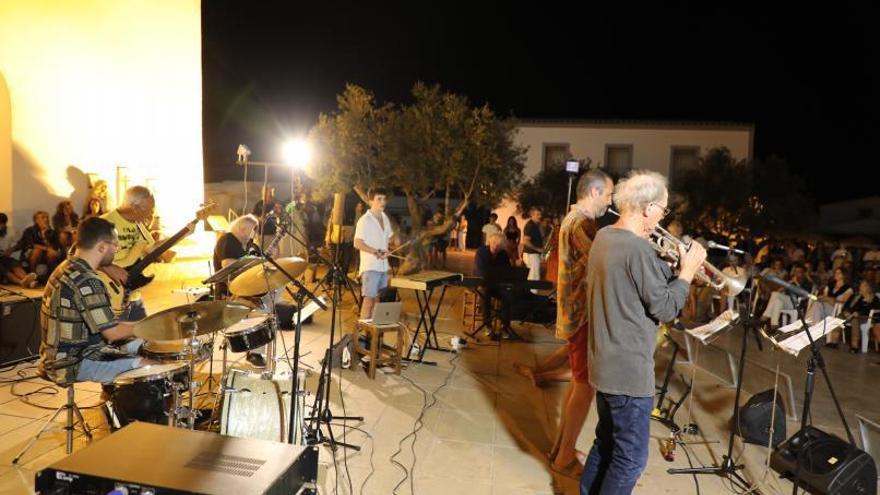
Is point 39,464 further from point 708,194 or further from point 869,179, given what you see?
point 869,179

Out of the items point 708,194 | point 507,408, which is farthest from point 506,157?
point 708,194

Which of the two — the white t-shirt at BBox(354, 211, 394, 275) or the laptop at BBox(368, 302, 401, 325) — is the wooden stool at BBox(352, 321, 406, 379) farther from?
the white t-shirt at BBox(354, 211, 394, 275)

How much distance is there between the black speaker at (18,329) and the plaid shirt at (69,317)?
249 cm

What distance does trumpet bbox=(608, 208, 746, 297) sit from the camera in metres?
3.12

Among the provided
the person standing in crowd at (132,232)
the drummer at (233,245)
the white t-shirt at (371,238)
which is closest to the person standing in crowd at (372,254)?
the white t-shirt at (371,238)

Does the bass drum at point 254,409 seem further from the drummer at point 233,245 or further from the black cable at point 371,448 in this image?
the drummer at point 233,245

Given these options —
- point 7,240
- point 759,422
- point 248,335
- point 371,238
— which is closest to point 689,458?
point 759,422

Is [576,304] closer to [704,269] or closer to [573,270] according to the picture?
[573,270]

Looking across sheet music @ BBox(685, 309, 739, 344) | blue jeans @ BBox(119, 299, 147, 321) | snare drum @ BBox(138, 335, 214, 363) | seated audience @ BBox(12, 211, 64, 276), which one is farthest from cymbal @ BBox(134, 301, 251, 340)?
seated audience @ BBox(12, 211, 64, 276)

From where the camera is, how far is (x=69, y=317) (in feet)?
12.6

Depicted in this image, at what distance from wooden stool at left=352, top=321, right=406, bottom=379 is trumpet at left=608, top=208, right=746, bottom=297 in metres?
3.34

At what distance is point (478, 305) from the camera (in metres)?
9.18

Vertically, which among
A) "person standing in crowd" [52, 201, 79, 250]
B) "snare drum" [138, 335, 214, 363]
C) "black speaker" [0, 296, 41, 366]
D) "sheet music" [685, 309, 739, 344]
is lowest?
"black speaker" [0, 296, 41, 366]

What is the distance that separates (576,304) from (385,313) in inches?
99.8
